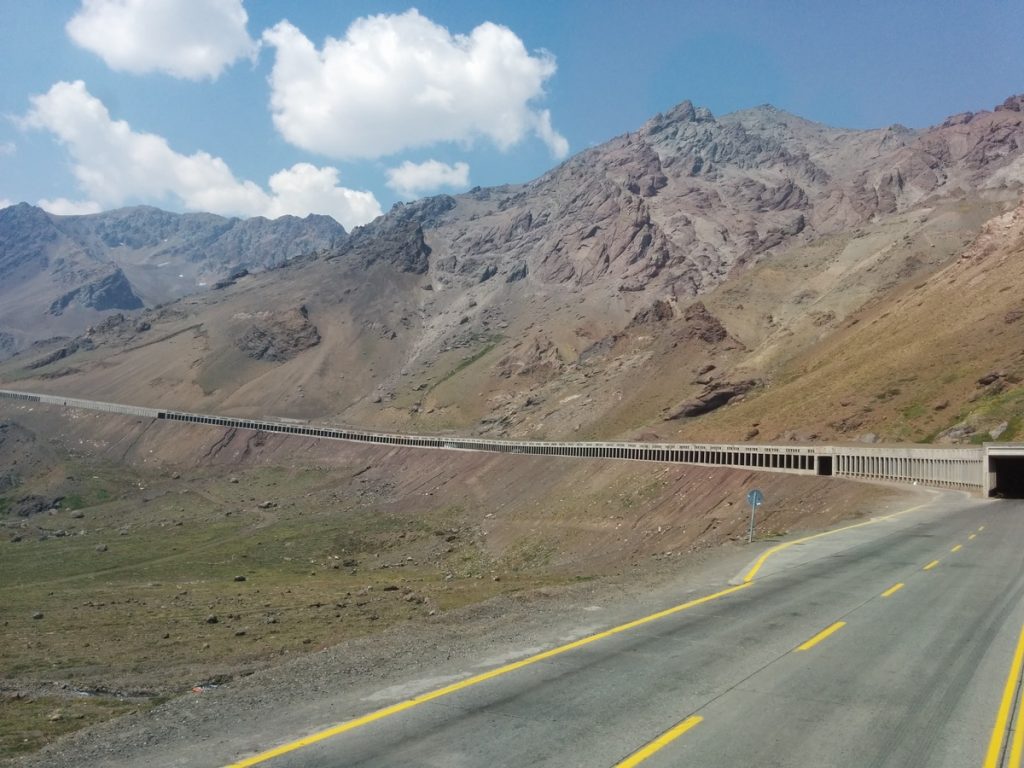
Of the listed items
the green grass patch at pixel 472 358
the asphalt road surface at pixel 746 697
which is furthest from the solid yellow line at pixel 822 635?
the green grass patch at pixel 472 358

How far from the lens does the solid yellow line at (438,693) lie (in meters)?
9.13

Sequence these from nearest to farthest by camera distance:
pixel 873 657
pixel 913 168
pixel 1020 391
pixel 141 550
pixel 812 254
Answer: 1. pixel 873 657
2. pixel 1020 391
3. pixel 141 550
4. pixel 812 254
5. pixel 913 168

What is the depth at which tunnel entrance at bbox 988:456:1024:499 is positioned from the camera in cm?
4234

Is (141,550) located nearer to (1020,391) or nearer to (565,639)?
(565,639)

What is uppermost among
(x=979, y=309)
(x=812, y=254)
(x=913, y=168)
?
(x=913, y=168)

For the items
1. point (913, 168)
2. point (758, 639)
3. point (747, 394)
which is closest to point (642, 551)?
point (758, 639)

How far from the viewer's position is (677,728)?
389 inches

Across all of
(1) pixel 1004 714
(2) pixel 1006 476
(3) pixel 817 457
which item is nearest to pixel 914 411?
(3) pixel 817 457

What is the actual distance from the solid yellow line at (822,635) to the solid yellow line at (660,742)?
14.8ft

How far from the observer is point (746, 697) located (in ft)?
36.4

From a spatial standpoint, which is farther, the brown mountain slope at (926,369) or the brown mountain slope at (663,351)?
the brown mountain slope at (663,351)

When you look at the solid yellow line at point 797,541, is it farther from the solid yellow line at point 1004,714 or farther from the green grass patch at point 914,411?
the green grass patch at point 914,411

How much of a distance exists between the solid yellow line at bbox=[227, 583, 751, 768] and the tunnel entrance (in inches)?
1369

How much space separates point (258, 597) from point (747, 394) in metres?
71.3
